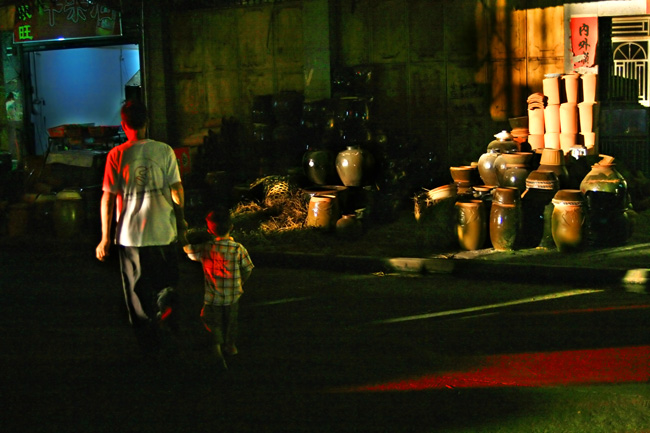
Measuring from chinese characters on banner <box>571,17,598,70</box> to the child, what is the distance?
9.00 metres

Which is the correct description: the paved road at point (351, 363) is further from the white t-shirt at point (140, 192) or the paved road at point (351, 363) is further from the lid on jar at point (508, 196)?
the lid on jar at point (508, 196)

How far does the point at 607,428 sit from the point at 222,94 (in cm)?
1250

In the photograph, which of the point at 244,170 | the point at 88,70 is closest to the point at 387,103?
the point at 244,170

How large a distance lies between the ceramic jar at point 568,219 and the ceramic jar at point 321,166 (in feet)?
11.3

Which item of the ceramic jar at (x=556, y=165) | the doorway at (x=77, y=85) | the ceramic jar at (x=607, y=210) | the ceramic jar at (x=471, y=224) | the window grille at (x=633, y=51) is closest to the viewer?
the ceramic jar at (x=471, y=224)

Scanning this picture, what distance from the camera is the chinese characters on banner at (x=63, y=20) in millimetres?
16953

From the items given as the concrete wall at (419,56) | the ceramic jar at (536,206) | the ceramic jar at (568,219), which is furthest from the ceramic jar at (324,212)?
the concrete wall at (419,56)

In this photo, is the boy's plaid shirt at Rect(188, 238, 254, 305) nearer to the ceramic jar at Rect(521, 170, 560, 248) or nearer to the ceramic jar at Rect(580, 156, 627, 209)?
the ceramic jar at Rect(521, 170, 560, 248)

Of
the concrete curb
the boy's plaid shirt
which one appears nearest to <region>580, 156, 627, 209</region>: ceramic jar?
the concrete curb

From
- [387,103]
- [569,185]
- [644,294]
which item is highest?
[387,103]

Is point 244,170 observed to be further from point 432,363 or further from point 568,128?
point 432,363

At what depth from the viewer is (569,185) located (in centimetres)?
998

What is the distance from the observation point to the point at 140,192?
525 cm

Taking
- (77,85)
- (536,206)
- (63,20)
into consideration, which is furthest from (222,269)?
(77,85)
